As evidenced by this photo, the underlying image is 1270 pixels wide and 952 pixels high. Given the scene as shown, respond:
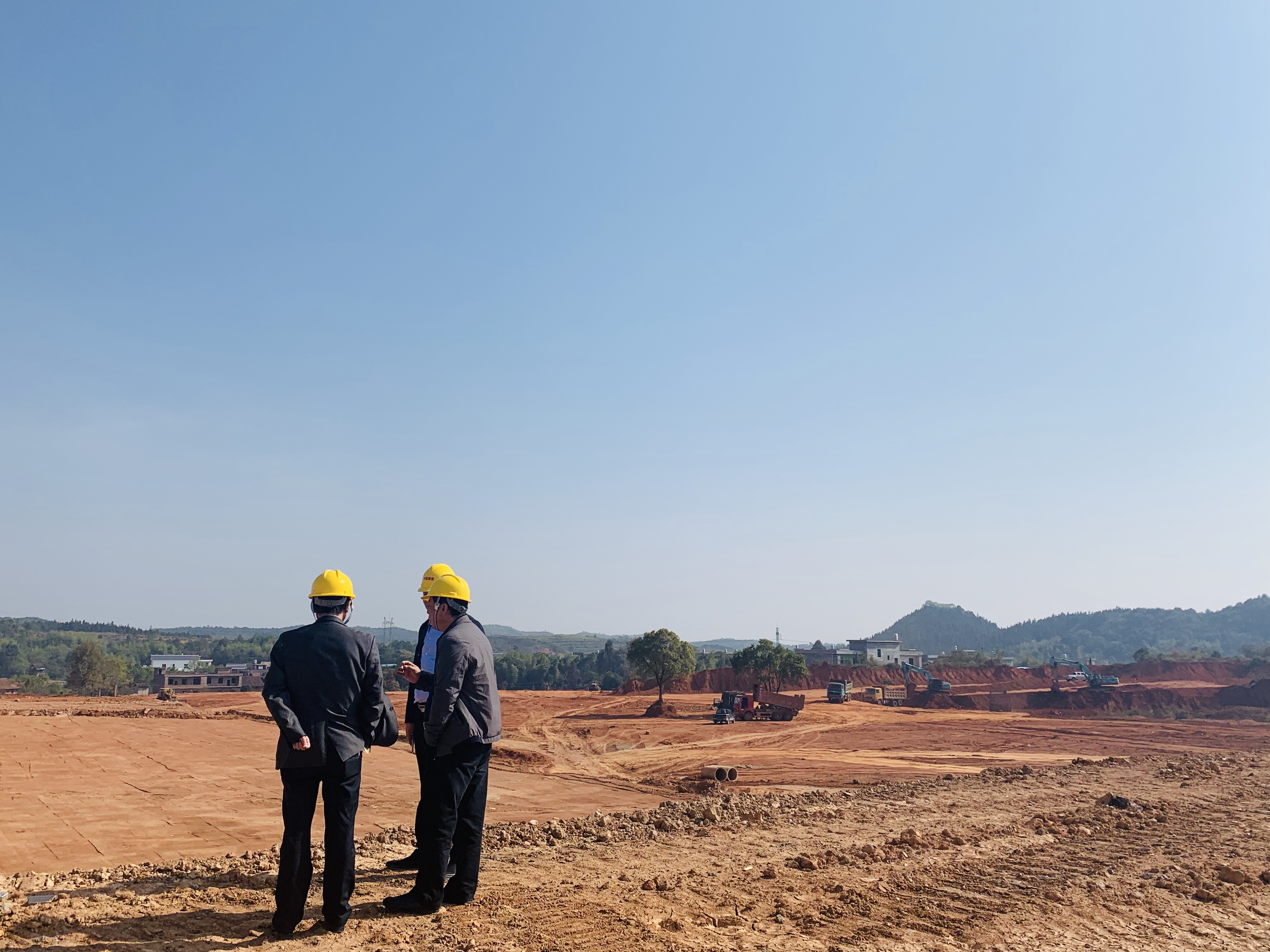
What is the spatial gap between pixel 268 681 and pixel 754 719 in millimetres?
35095

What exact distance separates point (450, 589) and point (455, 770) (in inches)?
49.3

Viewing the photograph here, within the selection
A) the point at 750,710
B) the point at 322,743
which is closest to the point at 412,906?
the point at 322,743

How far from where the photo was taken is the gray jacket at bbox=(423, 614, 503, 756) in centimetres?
498

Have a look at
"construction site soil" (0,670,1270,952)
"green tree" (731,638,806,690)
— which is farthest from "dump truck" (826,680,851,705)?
"construction site soil" (0,670,1270,952)

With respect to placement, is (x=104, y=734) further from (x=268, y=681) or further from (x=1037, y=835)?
(x=1037, y=835)

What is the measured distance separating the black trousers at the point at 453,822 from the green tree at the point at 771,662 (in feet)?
158

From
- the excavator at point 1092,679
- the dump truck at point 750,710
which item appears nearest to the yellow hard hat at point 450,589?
the dump truck at point 750,710

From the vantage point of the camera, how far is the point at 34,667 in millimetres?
113062

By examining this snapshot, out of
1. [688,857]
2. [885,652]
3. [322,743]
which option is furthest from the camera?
[885,652]

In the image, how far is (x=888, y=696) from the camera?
52.6 m

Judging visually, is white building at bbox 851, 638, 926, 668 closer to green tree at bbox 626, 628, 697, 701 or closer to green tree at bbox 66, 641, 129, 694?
green tree at bbox 626, 628, 697, 701

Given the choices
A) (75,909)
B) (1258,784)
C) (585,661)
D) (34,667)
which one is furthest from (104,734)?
(34,667)

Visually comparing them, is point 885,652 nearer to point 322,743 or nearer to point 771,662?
point 771,662

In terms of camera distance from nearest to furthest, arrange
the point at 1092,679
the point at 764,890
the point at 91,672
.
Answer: the point at 764,890, the point at 1092,679, the point at 91,672
